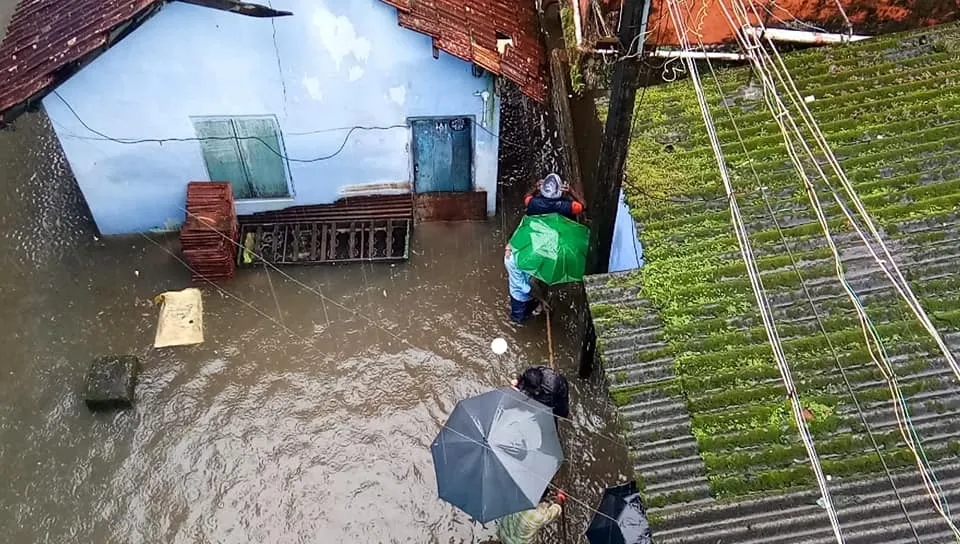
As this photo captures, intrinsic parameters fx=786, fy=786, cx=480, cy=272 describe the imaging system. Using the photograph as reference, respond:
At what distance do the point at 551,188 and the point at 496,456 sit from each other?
3500 millimetres

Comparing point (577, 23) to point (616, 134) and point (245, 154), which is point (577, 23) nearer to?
point (616, 134)

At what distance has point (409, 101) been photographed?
9.48 metres

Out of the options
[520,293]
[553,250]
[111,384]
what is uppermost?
[553,250]

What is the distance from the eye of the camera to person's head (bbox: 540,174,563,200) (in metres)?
9.03

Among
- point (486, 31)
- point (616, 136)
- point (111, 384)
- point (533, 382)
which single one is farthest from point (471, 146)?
point (111, 384)

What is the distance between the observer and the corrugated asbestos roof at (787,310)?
5.57 m

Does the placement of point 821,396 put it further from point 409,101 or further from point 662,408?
point 409,101

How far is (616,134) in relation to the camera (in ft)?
21.3

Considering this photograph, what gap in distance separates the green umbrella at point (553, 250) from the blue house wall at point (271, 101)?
1797 mm

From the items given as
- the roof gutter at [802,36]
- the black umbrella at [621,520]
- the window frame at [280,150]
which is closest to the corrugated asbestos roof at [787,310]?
the roof gutter at [802,36]

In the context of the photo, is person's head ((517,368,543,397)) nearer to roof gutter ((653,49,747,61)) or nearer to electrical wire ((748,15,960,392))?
electrical wire ((748,15,960,392))

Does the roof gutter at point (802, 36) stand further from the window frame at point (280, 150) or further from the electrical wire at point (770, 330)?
the window frame at point (280, 150)

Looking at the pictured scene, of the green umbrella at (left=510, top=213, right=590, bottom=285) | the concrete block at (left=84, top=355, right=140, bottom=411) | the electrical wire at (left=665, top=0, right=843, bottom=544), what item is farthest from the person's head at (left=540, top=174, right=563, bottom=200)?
→ the concrete block at (left=84, top=355, right=140, bottom=411)

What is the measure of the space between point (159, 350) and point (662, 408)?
248 inches
